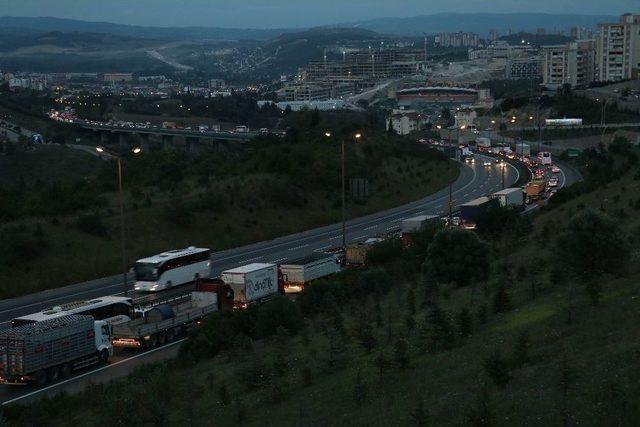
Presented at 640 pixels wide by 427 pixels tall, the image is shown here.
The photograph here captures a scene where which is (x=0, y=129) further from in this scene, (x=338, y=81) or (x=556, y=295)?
(x=338, y=81)

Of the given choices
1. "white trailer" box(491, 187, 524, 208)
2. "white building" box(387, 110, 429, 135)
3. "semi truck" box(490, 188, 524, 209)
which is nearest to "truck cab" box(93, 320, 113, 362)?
"semi truck" box(490, 188, 524, 209)

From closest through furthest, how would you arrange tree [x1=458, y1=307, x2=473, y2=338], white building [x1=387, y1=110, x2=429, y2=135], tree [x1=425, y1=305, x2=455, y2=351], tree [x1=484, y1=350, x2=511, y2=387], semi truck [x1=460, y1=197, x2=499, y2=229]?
tree [x1=484, y1=350, x2=511, y2=387]
tree [x1=425, y1=305, x2=455, y2=351]
tree [x1=458, y1=307, x2=473, y2=338]
semi truck [x1=460, y1=197, x2=499, y2=229]
white building [x1=387, y1=110, x2=429, y2=135]

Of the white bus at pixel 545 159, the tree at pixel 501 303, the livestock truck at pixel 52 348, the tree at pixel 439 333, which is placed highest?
the tree at pixel 439 333

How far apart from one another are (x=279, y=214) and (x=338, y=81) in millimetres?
149511

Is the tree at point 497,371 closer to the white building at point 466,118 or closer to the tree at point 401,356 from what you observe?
the tree at point 401,356

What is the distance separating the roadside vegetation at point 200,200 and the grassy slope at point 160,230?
0.04 meters

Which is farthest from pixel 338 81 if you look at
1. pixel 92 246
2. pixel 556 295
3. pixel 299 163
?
pixel 556 295

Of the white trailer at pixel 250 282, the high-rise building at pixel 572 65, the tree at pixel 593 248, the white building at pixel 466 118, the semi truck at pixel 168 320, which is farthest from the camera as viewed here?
the high-rise building at pixel 572 65

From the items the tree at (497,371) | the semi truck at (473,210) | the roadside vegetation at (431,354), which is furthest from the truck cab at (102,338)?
the semi truck at (473,210)

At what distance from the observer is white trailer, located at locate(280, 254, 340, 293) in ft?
89.7

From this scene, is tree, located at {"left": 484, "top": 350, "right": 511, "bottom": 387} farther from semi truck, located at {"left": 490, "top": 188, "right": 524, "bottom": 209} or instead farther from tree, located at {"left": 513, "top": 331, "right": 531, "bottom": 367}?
semi truck, located at {"left": 490, "top": 188, "right": 524, "bottom": 209}

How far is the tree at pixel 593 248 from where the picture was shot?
16578 mm

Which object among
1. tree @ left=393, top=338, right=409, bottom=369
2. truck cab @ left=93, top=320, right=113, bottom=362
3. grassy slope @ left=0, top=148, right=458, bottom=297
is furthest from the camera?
grassy slope @ left=0, top=148, right=458, bottom=297

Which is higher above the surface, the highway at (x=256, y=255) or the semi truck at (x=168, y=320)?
the semi truck at (x=168, y=320)
